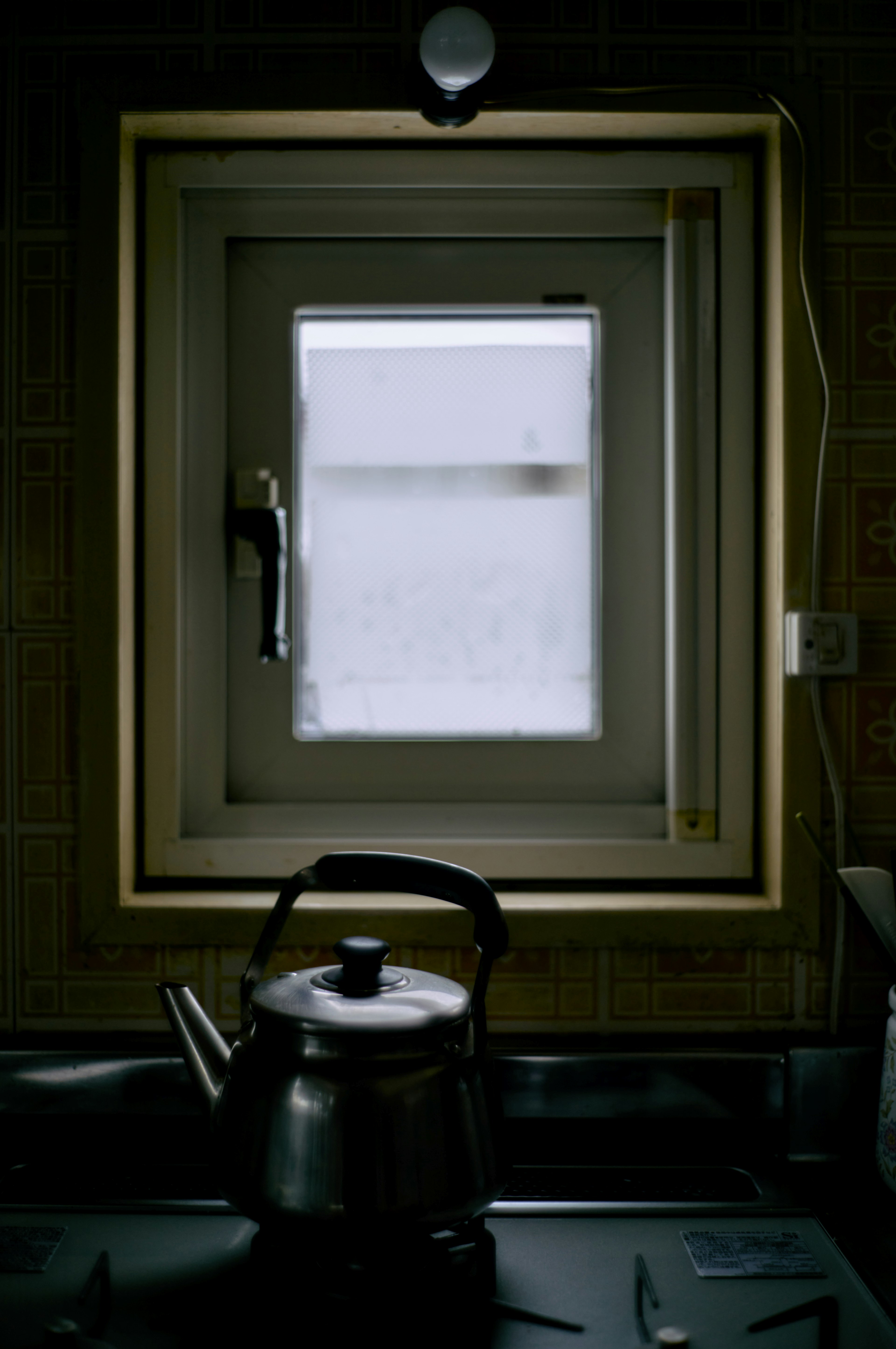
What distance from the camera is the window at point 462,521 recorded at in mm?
999

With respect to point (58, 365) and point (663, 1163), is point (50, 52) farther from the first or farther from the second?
point (663, 1163)

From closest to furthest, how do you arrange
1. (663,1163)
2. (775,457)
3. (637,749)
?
(663,1163), (775,457), (637,749)

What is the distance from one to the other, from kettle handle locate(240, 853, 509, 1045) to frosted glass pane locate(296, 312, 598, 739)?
1.16ft

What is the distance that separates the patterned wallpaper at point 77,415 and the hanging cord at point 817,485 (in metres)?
0.01

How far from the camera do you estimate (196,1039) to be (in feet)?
2.44

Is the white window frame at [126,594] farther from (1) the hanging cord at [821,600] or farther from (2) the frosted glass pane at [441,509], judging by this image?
(2) the frosted glass pane at [441,509]

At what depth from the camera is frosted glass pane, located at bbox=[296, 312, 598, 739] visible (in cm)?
104

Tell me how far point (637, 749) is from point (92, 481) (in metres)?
0.68

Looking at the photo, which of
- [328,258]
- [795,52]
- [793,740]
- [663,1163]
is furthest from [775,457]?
[663,1163]

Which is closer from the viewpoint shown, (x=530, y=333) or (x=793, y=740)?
(x=793, y=740)

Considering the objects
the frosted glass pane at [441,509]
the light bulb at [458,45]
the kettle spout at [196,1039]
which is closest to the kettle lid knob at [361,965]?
the kettle spout at [196,1039]

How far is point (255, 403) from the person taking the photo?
3.41 feet

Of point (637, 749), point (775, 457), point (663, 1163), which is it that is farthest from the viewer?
point (637, 749)

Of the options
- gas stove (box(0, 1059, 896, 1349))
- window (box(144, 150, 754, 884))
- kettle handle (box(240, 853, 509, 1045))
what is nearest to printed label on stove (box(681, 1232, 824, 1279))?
gas stove (box(0, 1059, 896, 1349))
